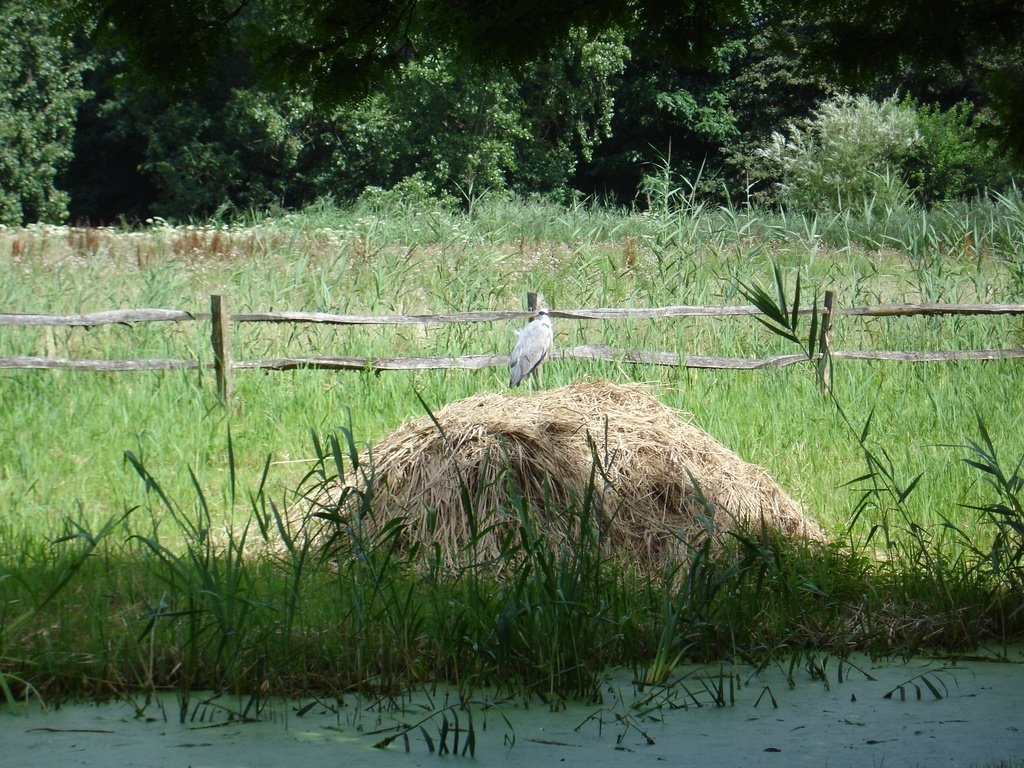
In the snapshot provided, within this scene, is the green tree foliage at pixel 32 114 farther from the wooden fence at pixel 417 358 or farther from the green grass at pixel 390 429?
the wooden fence at pixel 417 358

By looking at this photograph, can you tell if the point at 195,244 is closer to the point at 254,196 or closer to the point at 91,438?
the point at 91,438

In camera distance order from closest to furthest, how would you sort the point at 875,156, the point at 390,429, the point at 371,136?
the point at 390,429 < the point at 875,156 < the point at 371,136

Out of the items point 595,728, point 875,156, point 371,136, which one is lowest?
point 595,728

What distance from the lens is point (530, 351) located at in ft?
25.9

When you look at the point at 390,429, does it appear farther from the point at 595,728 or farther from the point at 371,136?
the point at 371,136

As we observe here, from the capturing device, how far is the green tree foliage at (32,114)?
80.4ft

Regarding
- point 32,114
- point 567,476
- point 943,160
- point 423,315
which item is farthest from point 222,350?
point 943,160

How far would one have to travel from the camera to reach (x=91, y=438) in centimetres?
684

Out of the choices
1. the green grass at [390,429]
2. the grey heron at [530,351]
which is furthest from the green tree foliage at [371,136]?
the grey heron at [530,351]

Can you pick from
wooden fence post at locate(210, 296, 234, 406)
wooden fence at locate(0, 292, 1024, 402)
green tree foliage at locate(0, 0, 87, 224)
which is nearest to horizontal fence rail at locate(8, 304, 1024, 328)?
wooden fence at locate(0, 292, 1024, 402)

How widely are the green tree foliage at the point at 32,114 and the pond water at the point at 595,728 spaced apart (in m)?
24.3

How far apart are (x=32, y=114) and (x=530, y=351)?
22304mm

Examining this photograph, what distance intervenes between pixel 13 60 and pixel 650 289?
20.0 m

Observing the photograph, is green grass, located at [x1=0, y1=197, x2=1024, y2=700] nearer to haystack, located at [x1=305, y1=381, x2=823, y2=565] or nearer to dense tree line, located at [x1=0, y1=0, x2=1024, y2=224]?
haystack, located at [x1=305, y1=381, x2=823, y2=565]
